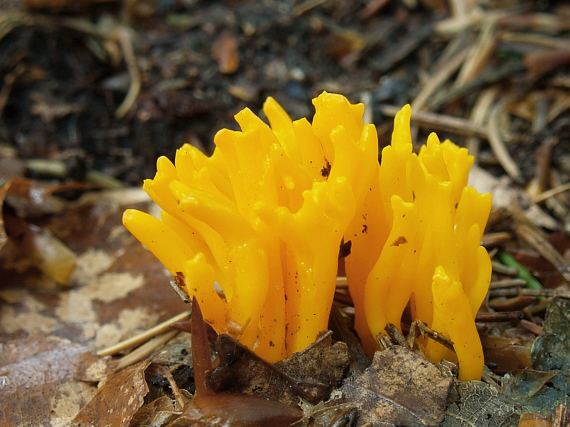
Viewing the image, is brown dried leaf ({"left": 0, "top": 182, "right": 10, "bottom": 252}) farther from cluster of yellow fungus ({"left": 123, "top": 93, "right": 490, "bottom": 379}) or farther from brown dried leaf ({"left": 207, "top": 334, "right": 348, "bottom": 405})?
brown dried leaf ({"left": 207, "top": 334, "right": 348, "bottom": 405})

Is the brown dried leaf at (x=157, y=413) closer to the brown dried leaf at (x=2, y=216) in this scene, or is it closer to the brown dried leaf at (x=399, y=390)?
the brown dried leaf at (x=399, y=390)

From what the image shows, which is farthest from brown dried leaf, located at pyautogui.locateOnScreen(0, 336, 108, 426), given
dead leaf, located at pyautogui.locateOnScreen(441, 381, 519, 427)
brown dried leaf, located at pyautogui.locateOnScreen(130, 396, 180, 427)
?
dead leaf, located at pyautogui.locateOnScreen(441, 381, 519, 427)

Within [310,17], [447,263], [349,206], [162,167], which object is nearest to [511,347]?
[447,263]

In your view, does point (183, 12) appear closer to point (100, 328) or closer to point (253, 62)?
point (253, 62)

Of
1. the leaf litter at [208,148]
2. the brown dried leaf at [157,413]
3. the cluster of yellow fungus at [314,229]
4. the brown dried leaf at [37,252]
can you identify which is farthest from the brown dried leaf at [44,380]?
the cluster of yellow fungus at [314,229]

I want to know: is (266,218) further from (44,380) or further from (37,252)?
(37,252)

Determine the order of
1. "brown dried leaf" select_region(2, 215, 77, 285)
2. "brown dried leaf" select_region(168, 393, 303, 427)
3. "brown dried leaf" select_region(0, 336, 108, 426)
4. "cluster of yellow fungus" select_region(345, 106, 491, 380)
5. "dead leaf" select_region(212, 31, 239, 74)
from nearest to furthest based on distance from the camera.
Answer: "brown dried leaf" select_region(168, 393, 303, 427)
"cluster of yellow fungus" select_region(345, 106, 491, 380)
"brown dried leaf" select_region(0, 336, 108, 426)
"brown dried leaf" select_region(2, 215, 77, 285)
"dead leaf" select_region(212, 31, 239, 74)
